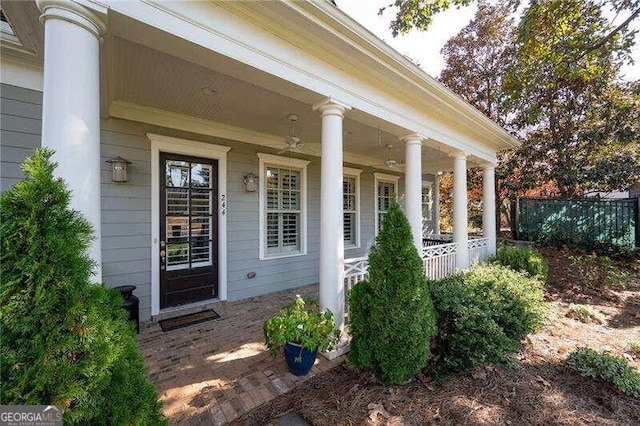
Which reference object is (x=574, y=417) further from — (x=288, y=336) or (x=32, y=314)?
(x=32, y=314)

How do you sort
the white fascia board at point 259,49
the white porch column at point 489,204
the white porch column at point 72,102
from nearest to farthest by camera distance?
the white porch column at point 72,102 < the white fascia board at point 259,49 < the white porch column at point 489,204

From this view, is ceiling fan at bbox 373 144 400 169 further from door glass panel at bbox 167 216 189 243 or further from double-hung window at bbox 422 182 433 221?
door glass panel at bbox 167 216 189 243

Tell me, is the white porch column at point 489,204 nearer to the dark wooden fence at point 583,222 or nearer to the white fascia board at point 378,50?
the white fascia board at point 378,50

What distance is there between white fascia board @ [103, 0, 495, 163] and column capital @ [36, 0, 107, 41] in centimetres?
15

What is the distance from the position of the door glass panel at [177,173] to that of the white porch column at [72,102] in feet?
8.93

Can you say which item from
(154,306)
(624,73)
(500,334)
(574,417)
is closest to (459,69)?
(624,73)

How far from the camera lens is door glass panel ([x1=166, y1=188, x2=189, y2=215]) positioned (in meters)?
4.32

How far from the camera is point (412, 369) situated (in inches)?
101

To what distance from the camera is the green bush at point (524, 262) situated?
579 cm

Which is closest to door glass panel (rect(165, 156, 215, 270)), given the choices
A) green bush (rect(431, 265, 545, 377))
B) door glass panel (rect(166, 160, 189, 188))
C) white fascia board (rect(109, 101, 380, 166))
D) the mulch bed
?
door glass panel (rect(166, 160, 189, 188))

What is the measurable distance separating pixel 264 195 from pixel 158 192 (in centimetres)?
176

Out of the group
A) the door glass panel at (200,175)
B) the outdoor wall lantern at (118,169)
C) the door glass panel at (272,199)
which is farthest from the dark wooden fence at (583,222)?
the outdoor wall lantern at (118,169)

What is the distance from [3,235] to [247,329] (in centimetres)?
311

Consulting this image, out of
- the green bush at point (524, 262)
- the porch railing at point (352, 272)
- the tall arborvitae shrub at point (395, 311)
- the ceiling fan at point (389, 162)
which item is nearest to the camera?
the tall arborvitae shrub at point (395, 311)
